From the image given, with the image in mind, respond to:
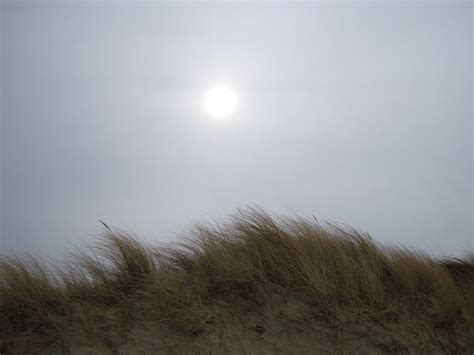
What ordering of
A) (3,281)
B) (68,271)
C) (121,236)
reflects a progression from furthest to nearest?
1. (121,236)
2. (68,271)
3. (3,281)

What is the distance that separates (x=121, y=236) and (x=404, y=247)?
364 cm

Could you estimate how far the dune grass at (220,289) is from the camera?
316 cm

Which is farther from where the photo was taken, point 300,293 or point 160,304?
point 300,293

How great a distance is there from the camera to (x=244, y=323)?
329 cm

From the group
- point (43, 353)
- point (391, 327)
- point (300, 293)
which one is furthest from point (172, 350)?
point (391, 327)

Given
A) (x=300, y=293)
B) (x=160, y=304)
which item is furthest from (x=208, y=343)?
(x=300, y=293)

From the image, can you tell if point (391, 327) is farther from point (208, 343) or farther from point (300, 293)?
point (208, 343)

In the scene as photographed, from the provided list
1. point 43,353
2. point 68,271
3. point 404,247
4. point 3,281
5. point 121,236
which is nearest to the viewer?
point 43,353

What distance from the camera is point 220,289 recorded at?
352cm

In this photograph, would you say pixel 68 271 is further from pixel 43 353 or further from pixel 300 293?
pixel 300 293

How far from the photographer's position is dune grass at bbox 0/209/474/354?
3.16 m

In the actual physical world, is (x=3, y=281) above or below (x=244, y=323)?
above

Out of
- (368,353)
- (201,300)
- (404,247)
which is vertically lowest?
(368,353)

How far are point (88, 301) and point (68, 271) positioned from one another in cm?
50
